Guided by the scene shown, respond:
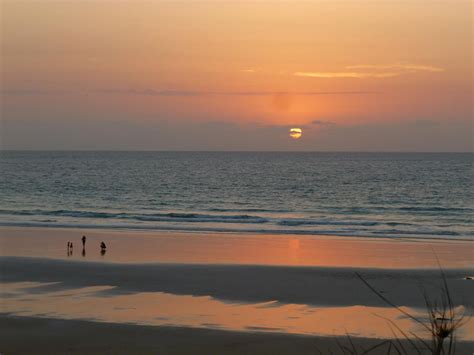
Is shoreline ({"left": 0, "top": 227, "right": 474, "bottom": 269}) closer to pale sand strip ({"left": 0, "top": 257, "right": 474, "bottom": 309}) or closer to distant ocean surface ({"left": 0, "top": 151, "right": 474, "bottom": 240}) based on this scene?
pale sand strip ({"left": 0, "top": 257, "right": 474, "bottom": 309})

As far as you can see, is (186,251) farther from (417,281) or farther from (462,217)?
(462,217)

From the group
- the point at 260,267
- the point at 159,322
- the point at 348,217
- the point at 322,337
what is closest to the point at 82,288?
the point at 159,322

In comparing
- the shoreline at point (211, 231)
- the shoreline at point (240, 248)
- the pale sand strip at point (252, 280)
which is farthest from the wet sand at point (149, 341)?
the shoreline at point (211, 231)

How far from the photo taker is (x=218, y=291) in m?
19.4

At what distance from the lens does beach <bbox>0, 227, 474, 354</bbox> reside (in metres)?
14.5

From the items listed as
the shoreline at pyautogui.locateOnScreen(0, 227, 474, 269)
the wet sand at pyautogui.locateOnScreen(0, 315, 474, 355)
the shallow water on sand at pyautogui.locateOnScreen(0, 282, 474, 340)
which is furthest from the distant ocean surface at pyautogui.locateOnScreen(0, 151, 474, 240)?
the wet sand at pyautogui.locateOnScreen(0, 315, 474, 355)

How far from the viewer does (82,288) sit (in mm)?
19719

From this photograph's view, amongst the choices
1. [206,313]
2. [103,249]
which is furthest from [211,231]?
[206,313]

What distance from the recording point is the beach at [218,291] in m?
14.5

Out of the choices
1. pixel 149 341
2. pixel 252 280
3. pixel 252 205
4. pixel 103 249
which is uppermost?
pixel 252 205

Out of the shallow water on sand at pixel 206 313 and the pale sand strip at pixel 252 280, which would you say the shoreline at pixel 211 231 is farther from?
the shallow water on sand at pixel 206 313

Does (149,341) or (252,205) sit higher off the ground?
(252,205)

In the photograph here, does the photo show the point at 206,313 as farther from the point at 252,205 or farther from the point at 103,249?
the point at 252,205

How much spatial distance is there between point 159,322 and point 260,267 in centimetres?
823
